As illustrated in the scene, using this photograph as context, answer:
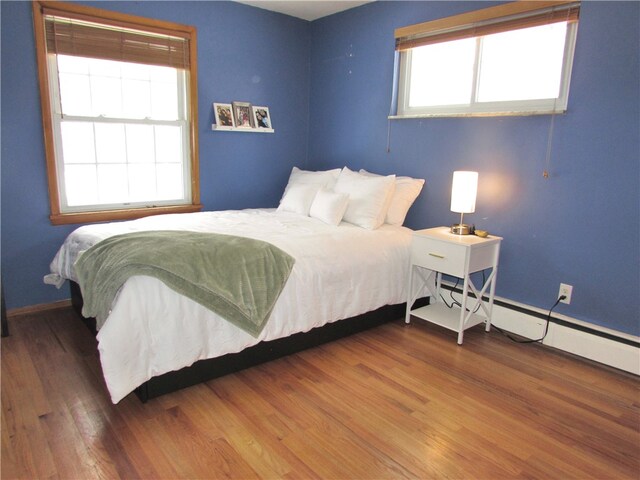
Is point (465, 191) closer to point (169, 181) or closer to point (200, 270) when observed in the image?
point (200, 270)

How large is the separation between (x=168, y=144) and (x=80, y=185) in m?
0.77

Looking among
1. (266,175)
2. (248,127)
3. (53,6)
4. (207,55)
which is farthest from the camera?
(266,175)

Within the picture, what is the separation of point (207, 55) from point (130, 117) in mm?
848

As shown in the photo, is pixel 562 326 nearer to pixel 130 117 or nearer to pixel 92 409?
pixel 92 409

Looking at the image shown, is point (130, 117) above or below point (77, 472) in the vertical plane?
above

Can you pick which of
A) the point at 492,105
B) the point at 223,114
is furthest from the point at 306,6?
the point at 492,105

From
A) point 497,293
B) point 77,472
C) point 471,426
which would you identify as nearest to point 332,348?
point 471,426

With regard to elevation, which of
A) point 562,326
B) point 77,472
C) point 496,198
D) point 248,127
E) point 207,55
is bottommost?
point 77,472

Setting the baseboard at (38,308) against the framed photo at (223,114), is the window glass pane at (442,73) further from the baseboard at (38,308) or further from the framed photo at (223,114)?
the baseboard at (38,308)

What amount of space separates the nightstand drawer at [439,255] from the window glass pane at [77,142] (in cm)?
250

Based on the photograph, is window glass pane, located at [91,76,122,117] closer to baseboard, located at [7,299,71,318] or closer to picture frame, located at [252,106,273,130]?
picture frame, located at [252,106,273,130]

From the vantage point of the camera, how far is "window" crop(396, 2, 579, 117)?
2.70 meters

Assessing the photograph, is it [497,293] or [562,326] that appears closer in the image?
[562,326]

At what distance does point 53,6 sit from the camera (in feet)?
9.67
